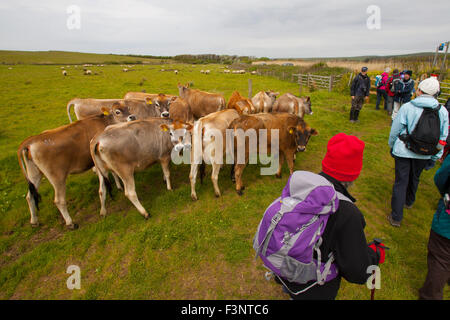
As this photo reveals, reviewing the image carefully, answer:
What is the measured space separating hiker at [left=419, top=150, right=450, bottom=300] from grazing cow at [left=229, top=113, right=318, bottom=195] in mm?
3085

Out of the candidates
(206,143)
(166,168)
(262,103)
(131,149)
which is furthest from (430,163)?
(262,103)

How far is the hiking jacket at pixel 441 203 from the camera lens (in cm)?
239

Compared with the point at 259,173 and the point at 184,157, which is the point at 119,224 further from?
the point at 259,173

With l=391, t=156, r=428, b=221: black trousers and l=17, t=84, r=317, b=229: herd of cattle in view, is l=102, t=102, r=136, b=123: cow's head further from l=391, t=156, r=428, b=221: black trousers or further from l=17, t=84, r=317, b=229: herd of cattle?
l=391, t=156, r=428, b=221: black trousers

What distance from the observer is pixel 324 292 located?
2.07 meters

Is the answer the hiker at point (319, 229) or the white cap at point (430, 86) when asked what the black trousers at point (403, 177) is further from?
the hiker at point (319, 229)

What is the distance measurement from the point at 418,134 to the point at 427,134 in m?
0.11

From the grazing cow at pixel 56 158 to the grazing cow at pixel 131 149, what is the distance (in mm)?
532

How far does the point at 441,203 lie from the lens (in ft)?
8.66

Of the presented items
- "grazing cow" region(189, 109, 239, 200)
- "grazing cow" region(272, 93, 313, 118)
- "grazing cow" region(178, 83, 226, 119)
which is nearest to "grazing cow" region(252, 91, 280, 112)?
"grazing cow" region(272, 93, 313, 118)

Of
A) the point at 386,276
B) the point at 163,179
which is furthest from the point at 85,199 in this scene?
the point at 386,276

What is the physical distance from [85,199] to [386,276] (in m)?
6.33

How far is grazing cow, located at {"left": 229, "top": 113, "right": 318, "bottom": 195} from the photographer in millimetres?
5566

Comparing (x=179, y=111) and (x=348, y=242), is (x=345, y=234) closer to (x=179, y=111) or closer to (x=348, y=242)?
(x=348, y=242)
